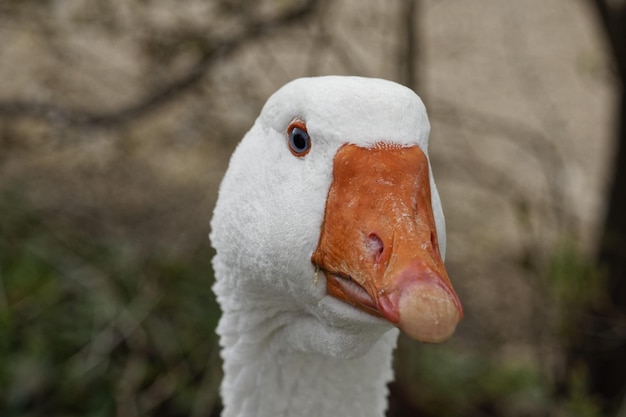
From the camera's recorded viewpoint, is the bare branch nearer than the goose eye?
No

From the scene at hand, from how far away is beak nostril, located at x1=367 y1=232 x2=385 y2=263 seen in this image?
1.30 meters

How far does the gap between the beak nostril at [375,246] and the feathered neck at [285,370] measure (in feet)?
1.63

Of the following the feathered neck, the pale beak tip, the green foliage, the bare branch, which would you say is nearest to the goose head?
the pale beak tip

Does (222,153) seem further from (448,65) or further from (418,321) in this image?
(418,321)

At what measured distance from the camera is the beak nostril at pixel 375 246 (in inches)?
51.3

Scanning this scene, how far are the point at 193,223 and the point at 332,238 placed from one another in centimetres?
410

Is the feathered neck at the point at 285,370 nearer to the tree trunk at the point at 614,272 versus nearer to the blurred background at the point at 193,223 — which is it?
the blurred background at the point at 193,223

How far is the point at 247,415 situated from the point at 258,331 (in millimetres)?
264

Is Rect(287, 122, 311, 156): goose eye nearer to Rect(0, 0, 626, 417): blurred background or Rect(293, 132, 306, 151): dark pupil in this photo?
Rect(293, 132, 306, 151): dark pupil

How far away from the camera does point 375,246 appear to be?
132cm

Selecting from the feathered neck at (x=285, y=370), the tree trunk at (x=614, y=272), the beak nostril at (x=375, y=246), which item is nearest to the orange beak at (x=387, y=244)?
the beak nostril at (x=375, y=246)

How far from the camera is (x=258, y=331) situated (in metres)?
1.85

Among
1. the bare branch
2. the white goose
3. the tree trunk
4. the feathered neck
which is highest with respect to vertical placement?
the white goose

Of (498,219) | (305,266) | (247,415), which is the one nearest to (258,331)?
(247,415)
